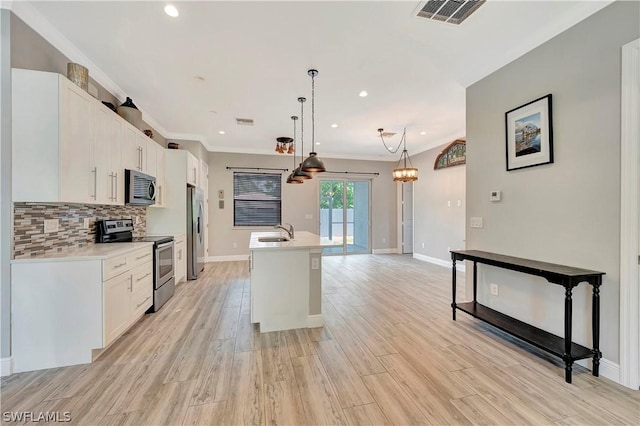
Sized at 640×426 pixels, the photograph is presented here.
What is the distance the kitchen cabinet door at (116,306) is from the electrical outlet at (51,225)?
739 mm

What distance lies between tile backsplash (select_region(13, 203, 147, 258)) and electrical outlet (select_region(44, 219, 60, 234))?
3 centimetres

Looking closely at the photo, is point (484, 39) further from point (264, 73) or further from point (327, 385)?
point (327, 385)

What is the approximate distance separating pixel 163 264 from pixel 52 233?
1270mm

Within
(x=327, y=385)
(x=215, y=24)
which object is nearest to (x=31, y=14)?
(x=215, y=24)

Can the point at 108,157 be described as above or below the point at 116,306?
above

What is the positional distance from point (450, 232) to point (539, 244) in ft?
12.3

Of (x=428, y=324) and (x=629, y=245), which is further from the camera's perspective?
(x=428, y=324)

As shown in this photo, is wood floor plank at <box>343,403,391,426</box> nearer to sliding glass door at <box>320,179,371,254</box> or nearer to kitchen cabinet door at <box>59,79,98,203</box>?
kitchen cabinet door at <box>59,79,98,203</box>

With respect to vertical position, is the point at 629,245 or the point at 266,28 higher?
the point at 266,28

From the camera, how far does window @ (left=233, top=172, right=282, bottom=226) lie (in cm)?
714

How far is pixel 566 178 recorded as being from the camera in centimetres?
229

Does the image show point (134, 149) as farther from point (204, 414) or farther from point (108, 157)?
point (204, 414)

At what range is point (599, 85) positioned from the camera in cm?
207

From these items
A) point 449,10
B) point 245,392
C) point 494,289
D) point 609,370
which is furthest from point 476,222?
point 245,392
